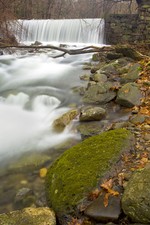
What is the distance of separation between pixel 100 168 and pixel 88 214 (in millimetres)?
590

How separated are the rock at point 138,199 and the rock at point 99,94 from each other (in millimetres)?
3756

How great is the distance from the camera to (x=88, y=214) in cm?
279

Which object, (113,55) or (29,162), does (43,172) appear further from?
(113,55)

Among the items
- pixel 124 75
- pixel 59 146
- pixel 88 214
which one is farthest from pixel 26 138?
pixel 124 75

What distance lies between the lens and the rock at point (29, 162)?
4402mm

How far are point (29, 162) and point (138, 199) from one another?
2.40 meters

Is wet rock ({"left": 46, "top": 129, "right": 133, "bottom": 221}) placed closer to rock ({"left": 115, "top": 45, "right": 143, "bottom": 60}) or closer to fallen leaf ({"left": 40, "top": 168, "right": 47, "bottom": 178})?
fallen leaf ({"left": 40, "top": 168, "right": 47, "bottom": 178})

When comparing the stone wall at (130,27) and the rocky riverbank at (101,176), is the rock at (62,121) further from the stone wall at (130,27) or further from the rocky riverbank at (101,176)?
the stone wall at (130,27)

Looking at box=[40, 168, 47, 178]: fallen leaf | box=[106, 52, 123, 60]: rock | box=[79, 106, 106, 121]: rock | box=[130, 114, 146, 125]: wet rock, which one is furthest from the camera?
box=[106, 52, 123, 60]: rock

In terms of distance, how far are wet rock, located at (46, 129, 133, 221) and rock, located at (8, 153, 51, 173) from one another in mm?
860

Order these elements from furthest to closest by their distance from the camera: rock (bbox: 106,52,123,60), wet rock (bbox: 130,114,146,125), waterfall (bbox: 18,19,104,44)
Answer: waterfall (bbox: 18,19,104,44) → rock (bbox: 106,52,123,60) → wet rock (bbox: 130,114,146,125)

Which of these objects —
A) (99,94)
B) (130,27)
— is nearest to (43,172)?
(99,94)

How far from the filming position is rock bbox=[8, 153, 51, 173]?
4.40 metres

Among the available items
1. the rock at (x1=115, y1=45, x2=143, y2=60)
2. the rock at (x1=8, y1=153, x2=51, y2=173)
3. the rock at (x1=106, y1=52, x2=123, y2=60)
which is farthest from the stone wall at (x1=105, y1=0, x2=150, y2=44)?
the rock at (x1=8, y1=153, x2=51, y2=173)
